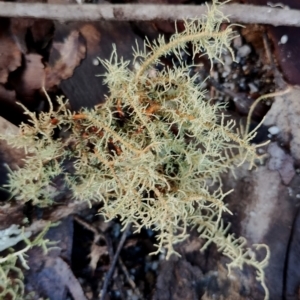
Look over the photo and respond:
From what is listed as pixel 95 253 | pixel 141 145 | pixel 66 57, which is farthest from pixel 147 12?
pixel 95 253

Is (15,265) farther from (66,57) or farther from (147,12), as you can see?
(147,12)

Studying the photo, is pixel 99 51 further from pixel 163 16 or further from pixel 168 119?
pixel 168 119

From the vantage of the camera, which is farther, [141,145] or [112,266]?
[112,266]

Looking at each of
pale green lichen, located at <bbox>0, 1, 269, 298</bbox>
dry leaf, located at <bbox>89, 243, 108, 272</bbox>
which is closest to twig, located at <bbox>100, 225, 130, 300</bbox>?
dry leaf, located at <bbox>89, 243, 108, 272</bbox>

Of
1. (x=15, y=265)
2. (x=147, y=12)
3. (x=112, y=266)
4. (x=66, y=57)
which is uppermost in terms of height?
(x=147, y=12)

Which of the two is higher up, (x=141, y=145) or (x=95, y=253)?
(x=141, y=145)

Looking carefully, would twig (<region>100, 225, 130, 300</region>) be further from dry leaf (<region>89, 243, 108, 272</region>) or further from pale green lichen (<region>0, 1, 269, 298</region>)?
pale green lichen (<region>0, 1, 269, 298</region>)
